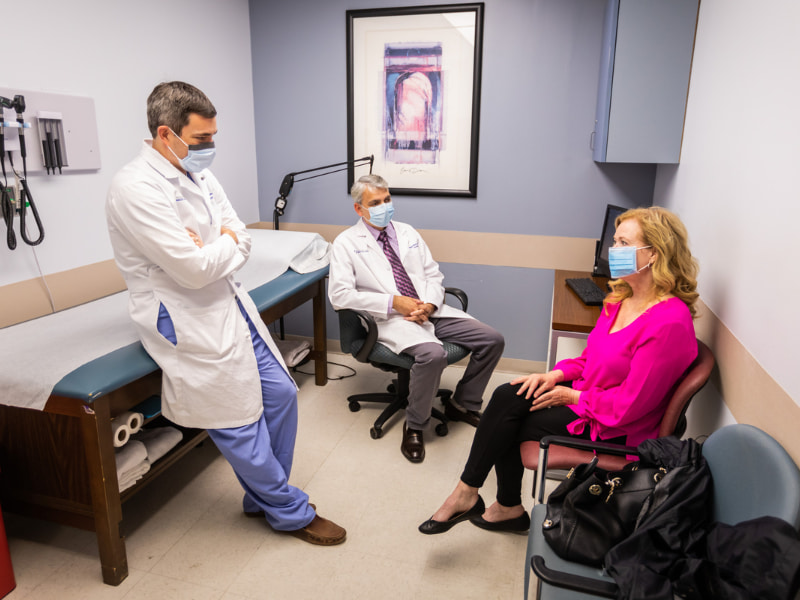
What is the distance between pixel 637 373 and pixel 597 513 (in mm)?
444

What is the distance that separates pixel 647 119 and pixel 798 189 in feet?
4.77

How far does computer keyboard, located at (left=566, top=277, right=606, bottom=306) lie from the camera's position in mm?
2619

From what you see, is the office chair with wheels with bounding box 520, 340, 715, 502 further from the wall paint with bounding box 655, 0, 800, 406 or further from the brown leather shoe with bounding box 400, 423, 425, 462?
the brown leather shoe with bounding box 400, 423, 425, 462

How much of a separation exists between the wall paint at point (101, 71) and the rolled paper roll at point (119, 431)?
2.43 ft

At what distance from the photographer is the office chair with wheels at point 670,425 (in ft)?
5.32

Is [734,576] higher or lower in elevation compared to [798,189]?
lower

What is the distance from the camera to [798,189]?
1307 millimetres

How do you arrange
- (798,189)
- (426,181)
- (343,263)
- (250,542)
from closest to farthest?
(798,189)
(250,542)
(343,263)
(426,181)

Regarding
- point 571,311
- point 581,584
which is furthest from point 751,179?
point 581,584

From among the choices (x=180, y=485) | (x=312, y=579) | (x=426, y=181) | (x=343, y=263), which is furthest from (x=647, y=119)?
(x=180, y=485)

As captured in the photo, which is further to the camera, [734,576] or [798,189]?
[798,189]

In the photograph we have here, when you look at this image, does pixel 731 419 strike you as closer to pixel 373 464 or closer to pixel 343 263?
pixel 373 464
